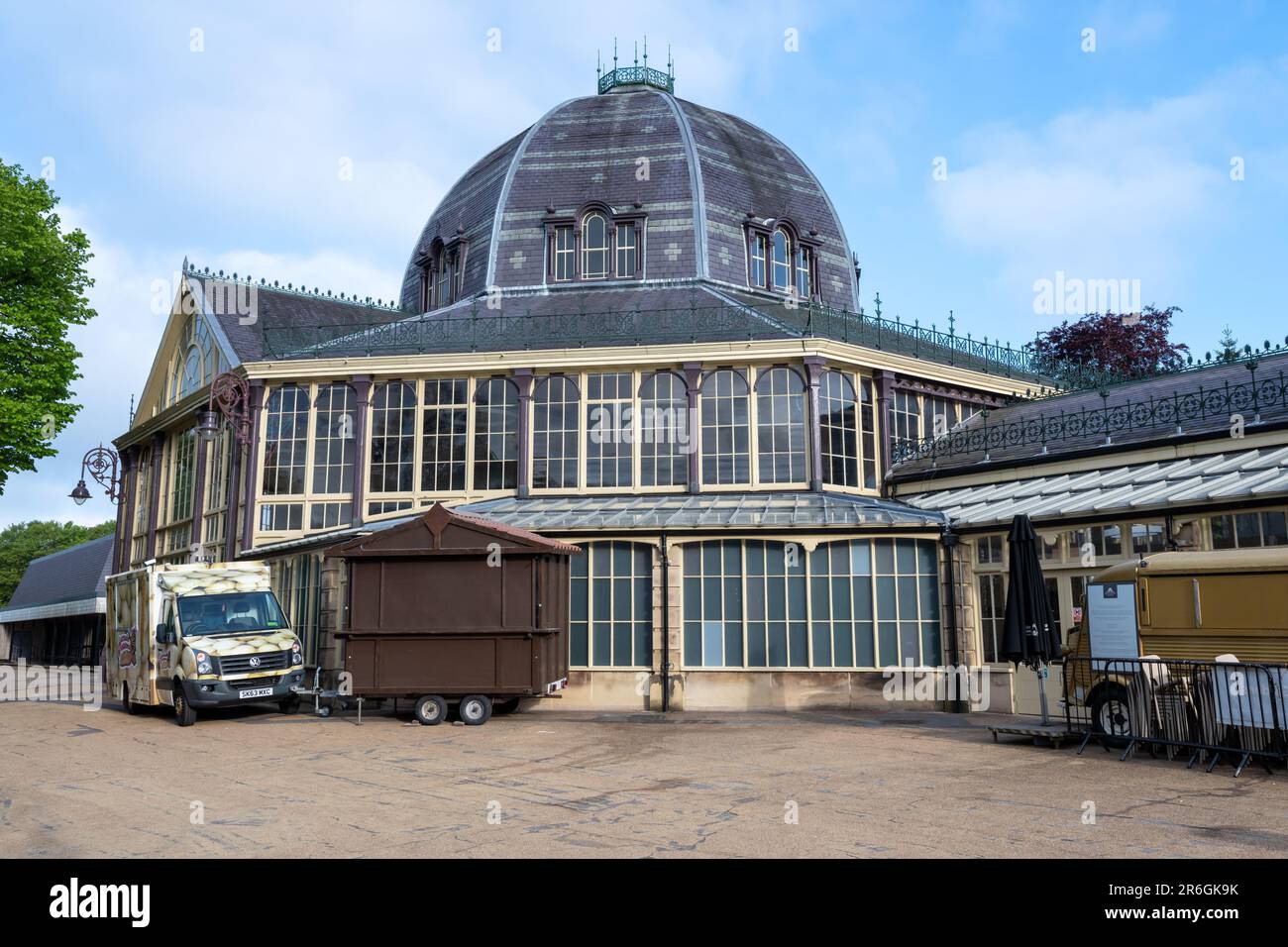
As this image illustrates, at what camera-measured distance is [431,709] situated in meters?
16.0

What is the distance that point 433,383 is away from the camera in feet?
76.4

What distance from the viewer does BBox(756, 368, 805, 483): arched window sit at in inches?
845

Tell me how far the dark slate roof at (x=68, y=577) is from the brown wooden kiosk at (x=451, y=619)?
28.9 metres

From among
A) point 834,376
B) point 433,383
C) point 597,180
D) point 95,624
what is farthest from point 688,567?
point 95,624

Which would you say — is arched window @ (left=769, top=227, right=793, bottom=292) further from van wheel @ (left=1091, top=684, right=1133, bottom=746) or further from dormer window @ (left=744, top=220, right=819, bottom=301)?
van wheel @ (left=1091, top=684, right=1133, bottom=746)

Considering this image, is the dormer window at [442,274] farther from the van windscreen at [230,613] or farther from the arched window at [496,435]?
the van windscreen at [230,613]

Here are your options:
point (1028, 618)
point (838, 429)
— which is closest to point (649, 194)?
point (838, 429)

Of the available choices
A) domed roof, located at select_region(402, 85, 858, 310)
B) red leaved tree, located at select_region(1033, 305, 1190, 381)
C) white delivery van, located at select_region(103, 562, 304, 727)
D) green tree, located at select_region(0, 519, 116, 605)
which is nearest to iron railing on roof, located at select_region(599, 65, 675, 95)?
domed roof, located at select_region(402, 85, 858, 310)

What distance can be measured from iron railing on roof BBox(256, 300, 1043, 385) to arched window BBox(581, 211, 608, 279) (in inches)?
87.9

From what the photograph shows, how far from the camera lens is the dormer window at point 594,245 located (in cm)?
Answer: 2647

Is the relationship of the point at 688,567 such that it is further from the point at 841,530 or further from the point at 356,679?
the point at 356,679

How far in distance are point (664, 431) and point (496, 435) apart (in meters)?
3.78

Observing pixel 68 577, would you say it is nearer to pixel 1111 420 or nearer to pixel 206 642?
pixel 206 642
